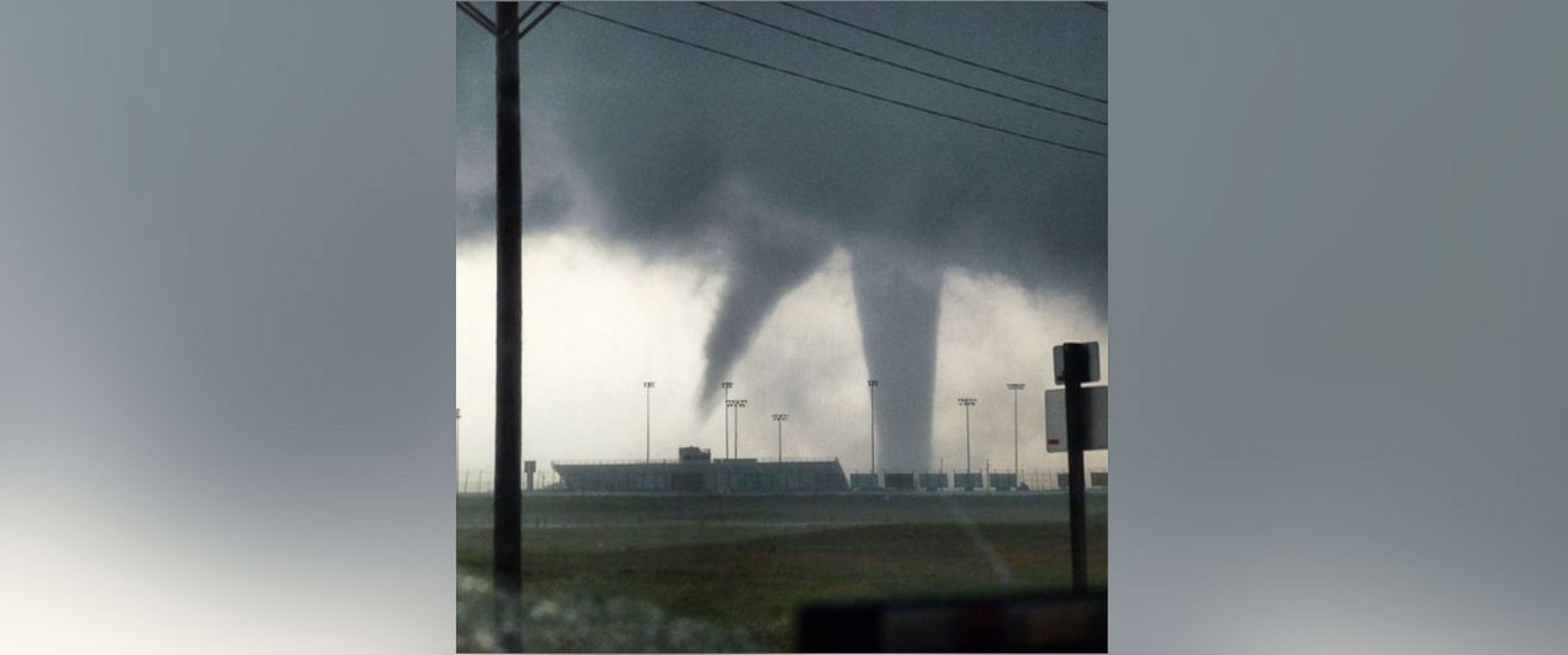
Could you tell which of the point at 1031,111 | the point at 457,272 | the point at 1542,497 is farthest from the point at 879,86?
the point at 1542,497

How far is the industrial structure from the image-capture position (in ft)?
17.3

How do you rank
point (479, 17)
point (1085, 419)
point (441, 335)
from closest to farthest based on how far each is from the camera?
point (441, 335), point (1085, 419), point (479, 17)

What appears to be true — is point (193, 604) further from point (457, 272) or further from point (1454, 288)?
point (1454, 288)

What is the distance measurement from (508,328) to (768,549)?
113 cm

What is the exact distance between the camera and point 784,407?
5.28 m

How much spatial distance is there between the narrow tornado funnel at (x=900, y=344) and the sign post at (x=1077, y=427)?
0.44m

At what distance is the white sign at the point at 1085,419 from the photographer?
5.21m

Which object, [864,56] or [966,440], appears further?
[864,56]

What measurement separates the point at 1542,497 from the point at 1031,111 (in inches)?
78.5

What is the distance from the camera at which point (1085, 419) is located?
5.24 metres

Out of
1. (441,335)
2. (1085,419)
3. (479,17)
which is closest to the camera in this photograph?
(441,335)

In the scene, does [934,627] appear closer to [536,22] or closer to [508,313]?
[508,313]

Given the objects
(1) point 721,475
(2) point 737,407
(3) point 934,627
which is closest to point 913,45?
(2) point 737,407

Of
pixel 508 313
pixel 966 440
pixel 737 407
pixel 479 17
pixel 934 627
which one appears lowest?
pixel 934 627
